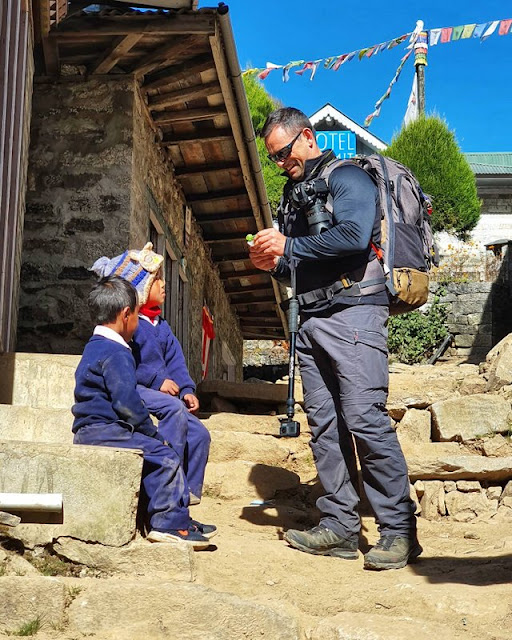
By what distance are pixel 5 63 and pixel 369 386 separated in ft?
8.59

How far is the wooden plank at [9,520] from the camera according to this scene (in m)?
2.83

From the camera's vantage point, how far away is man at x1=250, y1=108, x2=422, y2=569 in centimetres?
355

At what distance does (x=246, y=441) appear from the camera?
18.4 feet

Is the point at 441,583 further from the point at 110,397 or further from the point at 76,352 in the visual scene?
the point at 76,352

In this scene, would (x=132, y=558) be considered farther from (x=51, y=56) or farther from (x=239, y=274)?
(x=239, y=274)

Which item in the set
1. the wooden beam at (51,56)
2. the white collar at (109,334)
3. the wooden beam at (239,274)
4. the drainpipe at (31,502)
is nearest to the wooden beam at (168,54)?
the wooden beam at (51,56)

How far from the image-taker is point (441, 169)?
22391 millimetres

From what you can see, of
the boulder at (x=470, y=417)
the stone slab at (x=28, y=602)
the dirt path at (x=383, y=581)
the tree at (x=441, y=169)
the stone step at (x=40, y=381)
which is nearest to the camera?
the stone slab at (x=28, y=602)

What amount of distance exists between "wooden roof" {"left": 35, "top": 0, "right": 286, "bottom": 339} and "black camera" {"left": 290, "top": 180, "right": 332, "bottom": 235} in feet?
8.71

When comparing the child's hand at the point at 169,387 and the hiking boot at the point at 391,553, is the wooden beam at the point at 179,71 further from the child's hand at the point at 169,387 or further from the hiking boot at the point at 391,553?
the hiking boot at the point at 391,553

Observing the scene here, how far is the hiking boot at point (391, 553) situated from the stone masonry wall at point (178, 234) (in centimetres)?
372

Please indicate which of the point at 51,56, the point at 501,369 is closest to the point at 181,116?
the point at 51,56

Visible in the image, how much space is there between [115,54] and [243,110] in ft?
3.82

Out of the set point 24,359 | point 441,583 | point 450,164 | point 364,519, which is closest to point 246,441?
point 364,519
